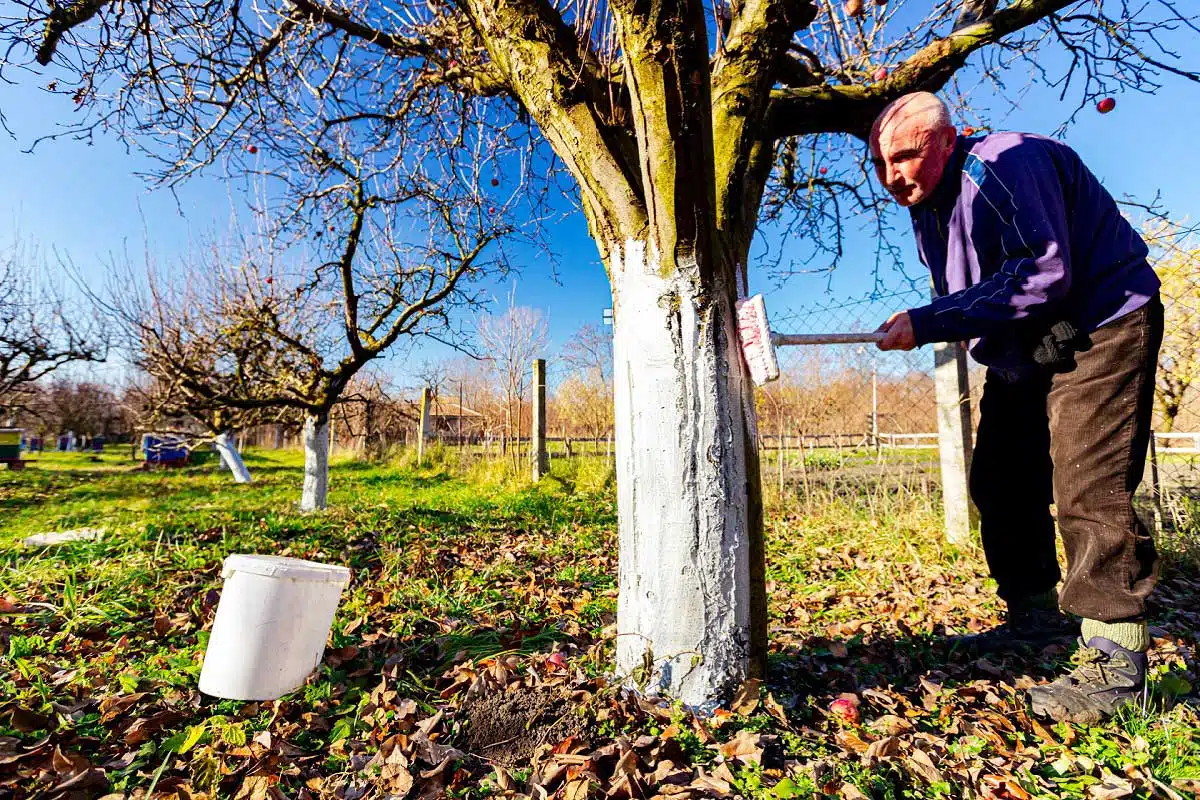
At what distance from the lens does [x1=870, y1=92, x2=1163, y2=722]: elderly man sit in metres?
1.62

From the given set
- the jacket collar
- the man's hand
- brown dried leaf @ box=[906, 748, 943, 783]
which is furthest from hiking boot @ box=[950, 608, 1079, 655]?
the jacket collar

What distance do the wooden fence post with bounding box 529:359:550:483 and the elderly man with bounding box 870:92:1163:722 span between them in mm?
6851

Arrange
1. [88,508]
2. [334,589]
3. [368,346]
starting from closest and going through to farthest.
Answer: [334,589] < [368,346] < [88,508]

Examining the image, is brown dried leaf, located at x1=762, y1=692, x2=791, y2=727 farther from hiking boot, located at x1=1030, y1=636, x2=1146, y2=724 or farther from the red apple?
hiking boot, located at x1=1030, y1=636, x2=1146, y2=724

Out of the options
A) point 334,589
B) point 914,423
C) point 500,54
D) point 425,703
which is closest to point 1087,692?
point 425,703

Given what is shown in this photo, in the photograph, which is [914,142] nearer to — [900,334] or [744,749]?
[900,334]

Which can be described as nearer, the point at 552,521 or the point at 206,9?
the point at 206,9

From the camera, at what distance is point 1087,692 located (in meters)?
1.62

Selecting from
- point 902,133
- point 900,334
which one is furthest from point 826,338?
point 902,133

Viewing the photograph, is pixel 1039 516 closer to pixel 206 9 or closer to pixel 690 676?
pixel 690 676

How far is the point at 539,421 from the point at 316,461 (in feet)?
12.3

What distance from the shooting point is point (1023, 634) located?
219 cm

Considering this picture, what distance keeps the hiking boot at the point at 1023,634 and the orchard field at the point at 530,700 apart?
0.07m

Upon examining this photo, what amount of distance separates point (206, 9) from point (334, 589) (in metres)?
3.26
